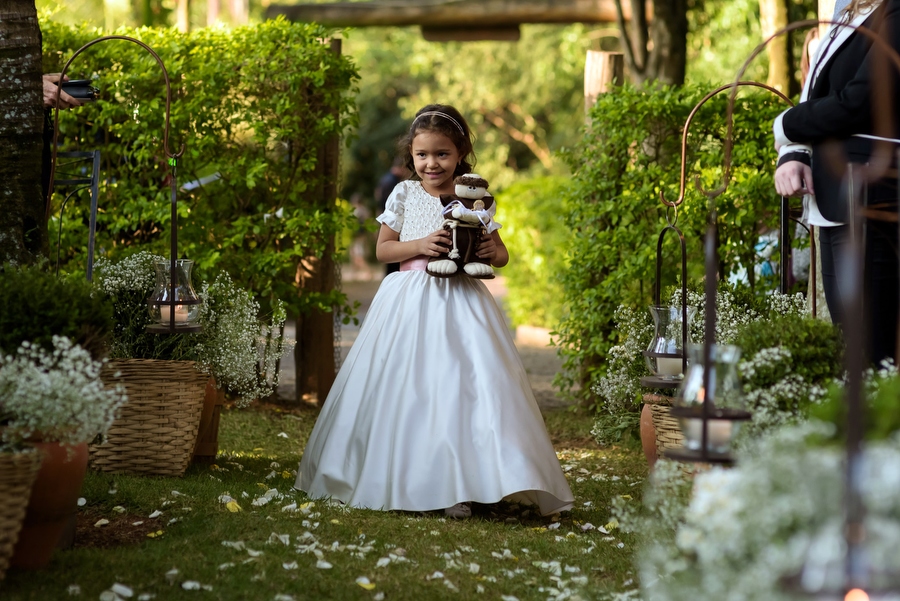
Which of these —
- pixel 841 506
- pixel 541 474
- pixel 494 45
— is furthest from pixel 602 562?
pixel 494 45

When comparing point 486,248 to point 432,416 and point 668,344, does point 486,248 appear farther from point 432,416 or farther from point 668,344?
point 668,344

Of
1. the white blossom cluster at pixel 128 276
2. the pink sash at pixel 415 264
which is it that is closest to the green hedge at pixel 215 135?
the white blossom cluster at pixel 128 276

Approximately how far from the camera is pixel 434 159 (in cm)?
439

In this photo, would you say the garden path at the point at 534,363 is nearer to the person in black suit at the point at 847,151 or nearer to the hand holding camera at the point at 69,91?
the hand holding camera at the point at 69,91

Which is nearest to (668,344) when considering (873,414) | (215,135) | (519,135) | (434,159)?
(434,159)

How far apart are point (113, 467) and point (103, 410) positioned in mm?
1551

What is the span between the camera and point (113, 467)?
4.30 m

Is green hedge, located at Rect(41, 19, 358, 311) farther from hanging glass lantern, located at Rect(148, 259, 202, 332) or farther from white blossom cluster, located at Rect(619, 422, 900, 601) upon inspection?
white blossom cluster, located at Rect(619, 422, 900, 601)

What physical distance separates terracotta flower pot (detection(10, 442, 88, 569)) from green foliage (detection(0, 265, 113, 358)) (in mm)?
325

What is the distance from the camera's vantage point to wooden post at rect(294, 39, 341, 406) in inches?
260

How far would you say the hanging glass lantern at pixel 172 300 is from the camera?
4.14m

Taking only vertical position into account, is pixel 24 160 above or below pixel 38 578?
above

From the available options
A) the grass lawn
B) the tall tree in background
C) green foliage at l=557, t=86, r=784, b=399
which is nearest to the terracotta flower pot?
the grass lawn

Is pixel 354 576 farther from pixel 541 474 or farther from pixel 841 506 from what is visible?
pixel 841 506
